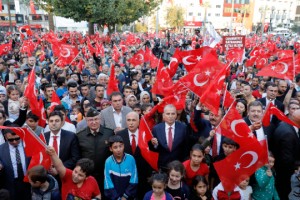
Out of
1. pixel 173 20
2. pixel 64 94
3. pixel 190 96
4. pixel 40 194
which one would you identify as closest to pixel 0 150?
pixel 40 194

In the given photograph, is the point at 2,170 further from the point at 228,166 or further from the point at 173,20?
the point at 173,20

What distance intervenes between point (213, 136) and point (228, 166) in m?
0.92

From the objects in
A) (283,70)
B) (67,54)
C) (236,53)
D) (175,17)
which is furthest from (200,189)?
(175,17)

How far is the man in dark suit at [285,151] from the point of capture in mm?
4547

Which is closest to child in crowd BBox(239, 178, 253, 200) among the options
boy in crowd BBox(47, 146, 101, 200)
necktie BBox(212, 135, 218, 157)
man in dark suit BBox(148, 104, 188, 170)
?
necktie BBox(212, 135, 218, 157)

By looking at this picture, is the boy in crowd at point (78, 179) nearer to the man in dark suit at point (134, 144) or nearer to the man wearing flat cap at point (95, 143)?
the man wearing flat cap at point (95, 143)

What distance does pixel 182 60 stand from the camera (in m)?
7.09

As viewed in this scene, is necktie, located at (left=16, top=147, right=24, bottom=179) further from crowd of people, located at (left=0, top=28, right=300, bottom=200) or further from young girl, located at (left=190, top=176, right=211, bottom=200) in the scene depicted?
young girl, located at (left=190, top=176, right=211, bottom=200)

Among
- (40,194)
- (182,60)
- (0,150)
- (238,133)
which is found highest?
(182,60)

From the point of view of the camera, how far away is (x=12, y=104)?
641 cm

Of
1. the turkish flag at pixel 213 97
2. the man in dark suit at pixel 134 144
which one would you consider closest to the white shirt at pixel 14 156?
the man in dark suit at pixel 134 144

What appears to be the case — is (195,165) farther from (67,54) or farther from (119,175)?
(67,54)

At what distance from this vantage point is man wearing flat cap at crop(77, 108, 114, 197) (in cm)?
451

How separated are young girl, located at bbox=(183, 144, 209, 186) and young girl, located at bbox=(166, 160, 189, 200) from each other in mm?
275
